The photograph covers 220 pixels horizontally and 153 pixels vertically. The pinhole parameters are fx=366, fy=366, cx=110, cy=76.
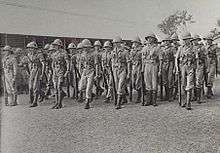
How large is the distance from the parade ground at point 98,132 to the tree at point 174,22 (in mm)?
419

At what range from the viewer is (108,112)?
6.04ft

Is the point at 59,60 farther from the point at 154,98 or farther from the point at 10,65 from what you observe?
the point at 154,98

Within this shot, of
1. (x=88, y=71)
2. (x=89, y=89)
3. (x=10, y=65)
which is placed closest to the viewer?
(x=10, y=65)

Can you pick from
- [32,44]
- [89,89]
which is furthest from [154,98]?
[32,44]

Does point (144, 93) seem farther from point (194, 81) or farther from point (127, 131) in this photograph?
point (127, 131)

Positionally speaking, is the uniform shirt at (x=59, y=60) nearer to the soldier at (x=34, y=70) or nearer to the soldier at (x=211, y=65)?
the soldier at (x=34, y=70)

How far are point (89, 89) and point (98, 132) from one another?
0.51 metres

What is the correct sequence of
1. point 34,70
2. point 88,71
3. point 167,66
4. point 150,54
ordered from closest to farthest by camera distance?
→ point 34,70 → point 88,71 → point 150,54 → point 167,66

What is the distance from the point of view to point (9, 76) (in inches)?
68.4

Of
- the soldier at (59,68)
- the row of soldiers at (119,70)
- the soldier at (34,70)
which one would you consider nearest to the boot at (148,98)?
the row of soldiers at (119,70)

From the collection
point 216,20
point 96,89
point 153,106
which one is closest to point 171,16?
point 216,20

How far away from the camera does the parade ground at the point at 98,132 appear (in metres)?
1.53

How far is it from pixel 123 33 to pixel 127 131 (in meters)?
0.43

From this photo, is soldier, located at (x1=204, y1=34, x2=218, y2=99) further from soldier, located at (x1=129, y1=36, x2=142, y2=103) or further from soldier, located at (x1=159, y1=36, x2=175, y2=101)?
soldier, located at (x1=129, y1=36, x2=142, y2=103)
